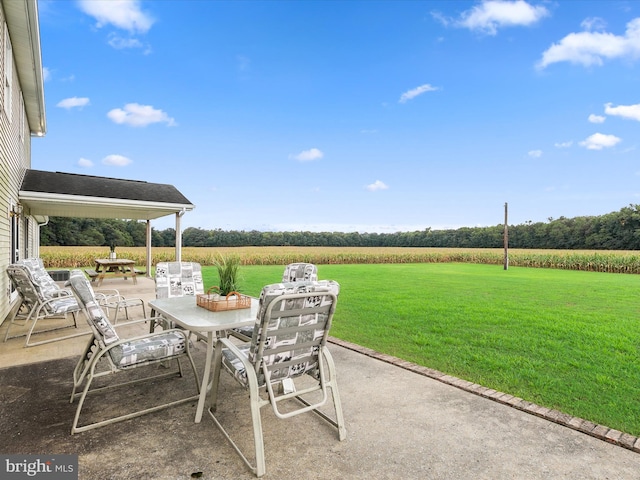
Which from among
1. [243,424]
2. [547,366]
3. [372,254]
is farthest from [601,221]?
[243,424]

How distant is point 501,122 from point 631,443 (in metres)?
25.0

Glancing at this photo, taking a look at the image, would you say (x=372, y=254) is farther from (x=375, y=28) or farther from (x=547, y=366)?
(x=547, y=366)

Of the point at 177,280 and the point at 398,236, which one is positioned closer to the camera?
the point at 177,280

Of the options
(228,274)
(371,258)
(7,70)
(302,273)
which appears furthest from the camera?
(371,258)

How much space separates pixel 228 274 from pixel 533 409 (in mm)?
Result: 2749

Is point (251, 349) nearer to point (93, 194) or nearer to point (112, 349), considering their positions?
point (112, 349)

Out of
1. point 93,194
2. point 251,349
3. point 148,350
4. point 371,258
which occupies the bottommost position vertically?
point 371,258

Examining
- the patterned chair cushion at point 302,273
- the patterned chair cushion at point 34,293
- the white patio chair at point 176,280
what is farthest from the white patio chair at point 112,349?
the patterned chair cushion at point 34,293

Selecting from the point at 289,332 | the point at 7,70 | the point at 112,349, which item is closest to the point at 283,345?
the point at 289,332

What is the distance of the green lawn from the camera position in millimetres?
3191

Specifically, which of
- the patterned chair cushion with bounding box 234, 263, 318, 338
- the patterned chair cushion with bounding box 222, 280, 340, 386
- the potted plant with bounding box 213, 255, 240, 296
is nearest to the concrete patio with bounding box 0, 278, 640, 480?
the patterned chair cushion with bounding box 222, 280, 340, 386

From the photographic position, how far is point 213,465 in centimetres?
204

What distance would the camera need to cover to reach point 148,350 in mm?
2713

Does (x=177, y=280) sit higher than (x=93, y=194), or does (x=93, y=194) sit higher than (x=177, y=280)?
(x=93, y=194)
